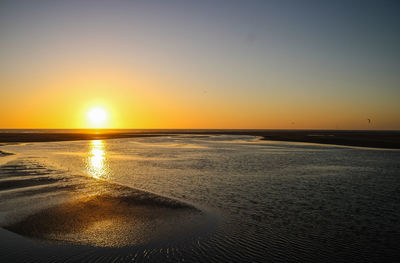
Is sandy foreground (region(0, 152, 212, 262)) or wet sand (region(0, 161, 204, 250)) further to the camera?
wet sand (region(0, 161, 204, 250))

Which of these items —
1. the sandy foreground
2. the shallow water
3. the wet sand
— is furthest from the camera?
the wet sand

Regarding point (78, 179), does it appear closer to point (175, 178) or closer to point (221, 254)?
point (175, 178)

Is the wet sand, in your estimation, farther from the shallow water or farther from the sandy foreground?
the shallow water

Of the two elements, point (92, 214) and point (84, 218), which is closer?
point (84, 218)

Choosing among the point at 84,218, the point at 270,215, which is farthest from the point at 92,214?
the point at 270,215

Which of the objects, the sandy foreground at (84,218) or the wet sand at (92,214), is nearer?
the sandy foreground at (84,218)

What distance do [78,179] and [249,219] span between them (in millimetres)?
12558

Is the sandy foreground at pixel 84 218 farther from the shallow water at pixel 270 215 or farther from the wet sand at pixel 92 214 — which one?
the shallow water at pixel 270 215

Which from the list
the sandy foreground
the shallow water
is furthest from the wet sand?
the shallow water

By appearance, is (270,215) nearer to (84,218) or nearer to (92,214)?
(92,214)

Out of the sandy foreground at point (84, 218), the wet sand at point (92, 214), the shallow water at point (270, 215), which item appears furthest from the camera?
the wet sand at point (92, 214)

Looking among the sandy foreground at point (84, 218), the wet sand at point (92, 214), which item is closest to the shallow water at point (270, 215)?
the sandy foreground at point (84, 218)

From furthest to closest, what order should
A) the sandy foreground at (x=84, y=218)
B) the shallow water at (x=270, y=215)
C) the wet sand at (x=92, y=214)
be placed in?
the wet sand at (x=92, y=214)
the sandy foreground at (x=84, y=218)
the shallow water at (x=270, y=215)

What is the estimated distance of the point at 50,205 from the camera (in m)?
11.2
